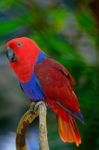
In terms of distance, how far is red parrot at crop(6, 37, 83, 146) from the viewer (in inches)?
29.3

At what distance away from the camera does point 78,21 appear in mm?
1488

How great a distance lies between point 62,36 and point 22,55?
0.88 meters

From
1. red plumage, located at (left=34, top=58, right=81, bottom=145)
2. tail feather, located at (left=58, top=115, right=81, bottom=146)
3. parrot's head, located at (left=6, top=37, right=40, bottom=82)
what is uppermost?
parrot's head, located at (left=6, top=37, right=40, bottom=82)

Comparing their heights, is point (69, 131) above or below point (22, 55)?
below

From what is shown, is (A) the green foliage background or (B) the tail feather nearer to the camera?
(B) the tail feather

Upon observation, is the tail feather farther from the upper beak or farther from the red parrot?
the upper beak

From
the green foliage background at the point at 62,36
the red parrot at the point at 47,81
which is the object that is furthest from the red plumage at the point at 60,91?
the green foliage background at the point at 62,36

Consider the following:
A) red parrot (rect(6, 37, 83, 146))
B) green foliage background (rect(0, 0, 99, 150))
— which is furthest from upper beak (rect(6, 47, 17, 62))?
green foliage background (rect(0, 0, 99, 150))

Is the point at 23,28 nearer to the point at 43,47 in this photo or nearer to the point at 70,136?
the point at 43,47

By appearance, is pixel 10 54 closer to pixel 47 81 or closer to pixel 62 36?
pixel 47 81

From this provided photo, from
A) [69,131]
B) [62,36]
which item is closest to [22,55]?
[69,131]

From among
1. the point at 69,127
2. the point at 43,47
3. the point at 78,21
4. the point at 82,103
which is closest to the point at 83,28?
the point at 78,21

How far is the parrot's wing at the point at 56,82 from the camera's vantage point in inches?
30.1

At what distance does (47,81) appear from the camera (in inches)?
30.5
